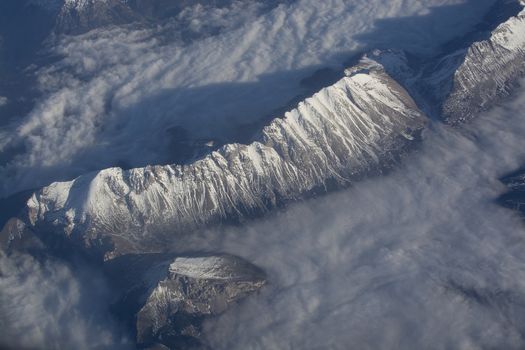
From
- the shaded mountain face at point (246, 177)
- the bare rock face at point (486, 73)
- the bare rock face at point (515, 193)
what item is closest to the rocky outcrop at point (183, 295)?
the shaded mountain face at point (246, 177)

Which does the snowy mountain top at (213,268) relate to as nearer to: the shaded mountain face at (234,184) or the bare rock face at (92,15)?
the shaded mountain face at (234,184)

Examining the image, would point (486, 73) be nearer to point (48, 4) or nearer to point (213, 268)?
point (213, 268)

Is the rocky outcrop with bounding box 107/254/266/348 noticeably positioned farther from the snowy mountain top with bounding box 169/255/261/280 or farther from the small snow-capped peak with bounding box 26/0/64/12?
the small snow-capped peak with bounding box 26/0/64/12

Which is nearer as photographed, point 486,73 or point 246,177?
point 246,177

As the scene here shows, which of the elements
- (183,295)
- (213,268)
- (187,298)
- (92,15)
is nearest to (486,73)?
(213,268)

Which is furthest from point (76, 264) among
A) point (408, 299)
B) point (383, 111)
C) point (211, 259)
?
point (383, 111)
